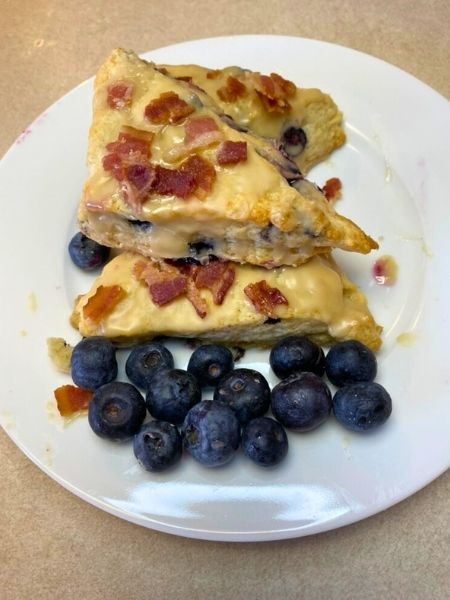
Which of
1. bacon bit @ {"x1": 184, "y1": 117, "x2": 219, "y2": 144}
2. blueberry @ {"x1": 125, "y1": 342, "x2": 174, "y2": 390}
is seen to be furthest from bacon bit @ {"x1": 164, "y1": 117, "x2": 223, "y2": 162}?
blueberry @ {"x1": 125, "y1": 342, "x2": 174, "y2": 390}

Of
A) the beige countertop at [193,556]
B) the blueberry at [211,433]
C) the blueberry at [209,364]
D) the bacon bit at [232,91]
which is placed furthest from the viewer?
the bacon bit at [232,91]

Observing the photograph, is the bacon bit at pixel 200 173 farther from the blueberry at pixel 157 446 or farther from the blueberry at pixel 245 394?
the blueberry at pixel 157 446

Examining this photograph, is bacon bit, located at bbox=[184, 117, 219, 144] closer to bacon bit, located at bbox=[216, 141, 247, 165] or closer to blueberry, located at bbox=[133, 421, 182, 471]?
bacon bit, located at bbox=[216, 141, 247, 165]

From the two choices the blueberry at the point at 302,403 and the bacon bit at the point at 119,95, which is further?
the bacon bit at the point at 119,95

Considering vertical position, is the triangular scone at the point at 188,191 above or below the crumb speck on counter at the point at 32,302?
above

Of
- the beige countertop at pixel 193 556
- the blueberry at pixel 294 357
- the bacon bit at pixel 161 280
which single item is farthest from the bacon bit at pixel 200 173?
the beige countertop at pixel 193 556

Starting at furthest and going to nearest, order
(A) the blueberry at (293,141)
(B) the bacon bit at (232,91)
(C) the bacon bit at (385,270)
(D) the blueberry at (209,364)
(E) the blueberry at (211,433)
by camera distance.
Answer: (A) the blueberry at (293,141), (B) the bacon bit at (232,91), (C) the bacon bit at (385,270), (D) the blueberry at (209,364), (E) the blueberry at (211,433)

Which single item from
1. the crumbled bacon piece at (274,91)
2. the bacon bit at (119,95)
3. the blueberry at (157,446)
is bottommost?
the blueberry at (157,446)

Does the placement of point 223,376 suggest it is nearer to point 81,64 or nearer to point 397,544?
point 397,544
